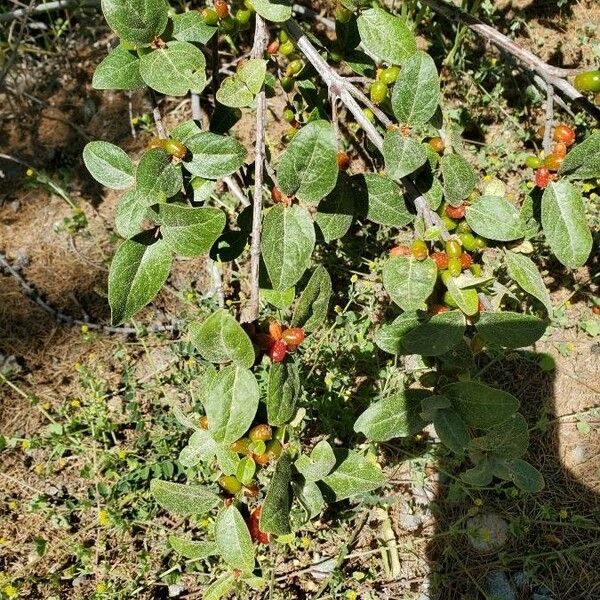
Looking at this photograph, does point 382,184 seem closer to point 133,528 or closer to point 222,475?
point 222,475

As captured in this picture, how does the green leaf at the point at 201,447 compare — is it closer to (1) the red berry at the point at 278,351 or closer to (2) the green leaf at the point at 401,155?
(1) the red berry at the point at 278,351

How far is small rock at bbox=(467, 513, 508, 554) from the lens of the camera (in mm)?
2258

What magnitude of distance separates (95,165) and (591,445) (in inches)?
79.8

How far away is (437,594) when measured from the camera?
2.18 meters

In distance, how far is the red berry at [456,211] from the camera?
135 cm

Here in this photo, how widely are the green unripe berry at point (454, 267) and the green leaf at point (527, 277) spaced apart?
0.42 feet

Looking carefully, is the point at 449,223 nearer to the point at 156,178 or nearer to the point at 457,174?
the point at 457,174

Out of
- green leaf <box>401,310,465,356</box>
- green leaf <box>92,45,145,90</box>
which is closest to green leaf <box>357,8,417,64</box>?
green leaf <box>92,45,145,90</box>

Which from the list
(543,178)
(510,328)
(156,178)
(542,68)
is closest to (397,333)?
(510,328)

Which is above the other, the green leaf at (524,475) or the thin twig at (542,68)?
the thin twig at (542,68)

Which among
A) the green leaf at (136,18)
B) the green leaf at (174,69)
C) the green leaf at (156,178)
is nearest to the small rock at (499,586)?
the green leaf at (156,178)

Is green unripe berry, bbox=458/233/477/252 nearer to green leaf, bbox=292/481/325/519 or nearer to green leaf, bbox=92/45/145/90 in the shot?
green leaf, bbox=292/481/325/519

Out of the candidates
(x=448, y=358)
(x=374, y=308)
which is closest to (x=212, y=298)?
(x=374, y=308)

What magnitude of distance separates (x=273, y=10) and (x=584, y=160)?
27.1 inches
